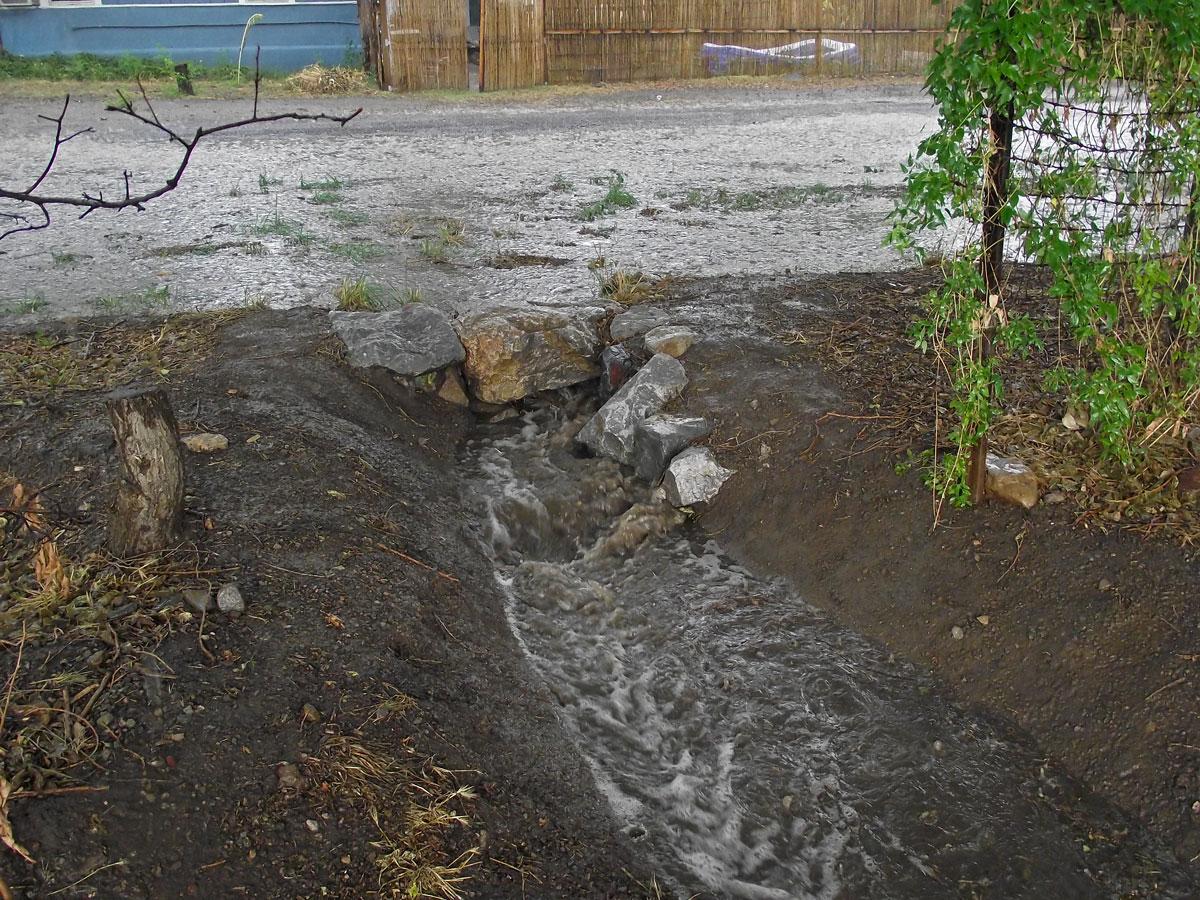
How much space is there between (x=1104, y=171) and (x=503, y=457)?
297 centimetres

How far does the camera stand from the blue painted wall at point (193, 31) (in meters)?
16.8

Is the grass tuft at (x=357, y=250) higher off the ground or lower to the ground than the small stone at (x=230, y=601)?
higher

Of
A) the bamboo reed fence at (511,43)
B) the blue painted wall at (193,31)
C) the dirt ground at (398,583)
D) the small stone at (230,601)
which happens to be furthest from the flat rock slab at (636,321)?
the blue painted wall at (193,31)

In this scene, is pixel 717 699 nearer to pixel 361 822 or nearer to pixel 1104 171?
pixel 361 822

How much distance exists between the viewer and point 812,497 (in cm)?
441

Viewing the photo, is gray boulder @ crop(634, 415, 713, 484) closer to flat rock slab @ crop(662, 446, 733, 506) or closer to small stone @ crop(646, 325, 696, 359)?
flat rock slab @ crop(662, 446, 733, 506)

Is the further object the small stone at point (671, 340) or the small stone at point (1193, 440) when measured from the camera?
the small stone at point (671, 340)

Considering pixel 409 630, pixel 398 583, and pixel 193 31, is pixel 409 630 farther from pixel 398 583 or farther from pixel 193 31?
pixel 193 31

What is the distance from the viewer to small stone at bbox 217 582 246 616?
3211mm

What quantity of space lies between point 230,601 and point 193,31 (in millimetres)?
16627

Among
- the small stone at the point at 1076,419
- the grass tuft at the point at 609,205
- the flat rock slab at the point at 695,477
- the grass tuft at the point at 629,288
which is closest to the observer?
the small stone at the point at 1076,419

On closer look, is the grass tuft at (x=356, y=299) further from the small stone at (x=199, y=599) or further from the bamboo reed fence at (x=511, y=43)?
the bamboo reed fence at (x=511, y=43)

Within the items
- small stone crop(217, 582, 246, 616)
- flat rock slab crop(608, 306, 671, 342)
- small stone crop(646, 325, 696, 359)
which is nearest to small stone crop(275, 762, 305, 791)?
small stone crop(217, 582, 246, 616)

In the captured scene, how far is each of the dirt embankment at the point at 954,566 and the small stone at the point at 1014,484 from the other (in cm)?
5
